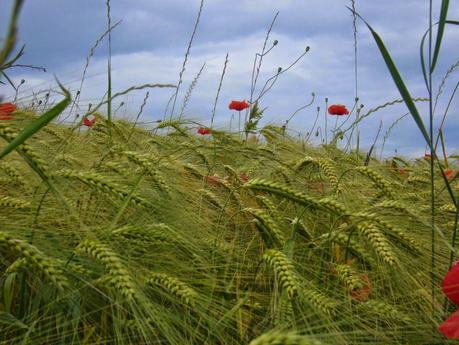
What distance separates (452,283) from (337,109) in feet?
8.28

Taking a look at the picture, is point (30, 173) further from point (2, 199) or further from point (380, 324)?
point (380, 324)

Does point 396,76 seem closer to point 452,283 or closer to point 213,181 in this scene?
point 452,283

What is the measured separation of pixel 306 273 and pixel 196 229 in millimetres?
256

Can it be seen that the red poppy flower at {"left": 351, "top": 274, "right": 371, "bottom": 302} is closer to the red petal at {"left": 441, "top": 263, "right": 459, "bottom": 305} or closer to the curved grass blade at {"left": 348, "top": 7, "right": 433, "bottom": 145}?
the red petal at {"left": 441, "top": 263, "right": 459, "bottom": 305}

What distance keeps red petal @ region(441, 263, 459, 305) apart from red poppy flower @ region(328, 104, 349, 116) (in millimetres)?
2509

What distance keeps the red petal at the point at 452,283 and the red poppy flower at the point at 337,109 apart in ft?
8.23

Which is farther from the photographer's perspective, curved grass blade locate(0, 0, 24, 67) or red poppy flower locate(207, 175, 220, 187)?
red poppy flower locate(207, 175, 220, 187)

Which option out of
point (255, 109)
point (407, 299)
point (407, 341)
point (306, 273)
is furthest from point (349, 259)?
point (255, 109)

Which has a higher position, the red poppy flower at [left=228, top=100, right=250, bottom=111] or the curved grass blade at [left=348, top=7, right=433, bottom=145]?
the red poppy flower at [left=228, top=100, right=250, bottom=111]

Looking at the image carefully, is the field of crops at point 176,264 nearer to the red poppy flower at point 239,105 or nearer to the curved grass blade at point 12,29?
the curved grass blade at point 12,29

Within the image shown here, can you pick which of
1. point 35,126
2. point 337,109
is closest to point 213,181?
point 35,126

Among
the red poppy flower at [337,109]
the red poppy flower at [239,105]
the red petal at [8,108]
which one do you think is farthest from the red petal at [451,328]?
the red poppy flower at [337,109]

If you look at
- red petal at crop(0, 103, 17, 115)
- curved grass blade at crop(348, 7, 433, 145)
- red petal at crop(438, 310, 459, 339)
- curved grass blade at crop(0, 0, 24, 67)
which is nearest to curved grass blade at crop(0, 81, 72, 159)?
curved grass blade at crop(0, 0, 24, 67)

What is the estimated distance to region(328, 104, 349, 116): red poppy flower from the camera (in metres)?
3.43
